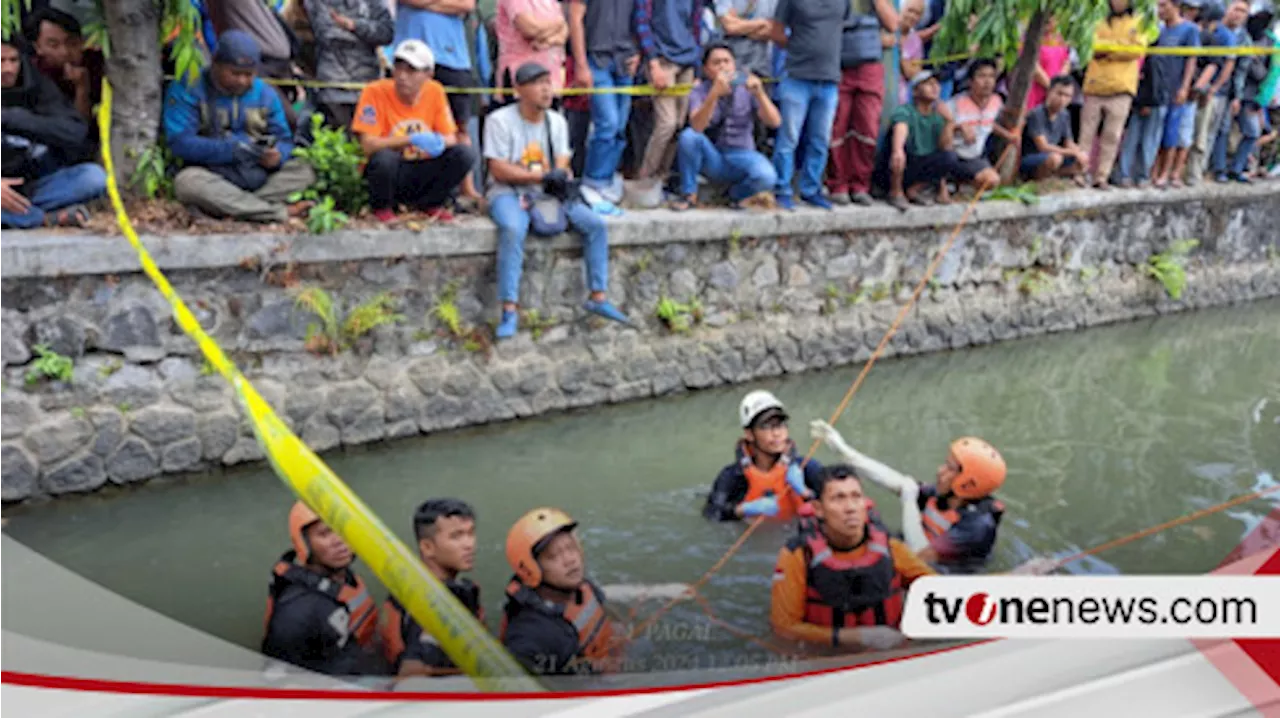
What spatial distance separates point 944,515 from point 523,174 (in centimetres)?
328

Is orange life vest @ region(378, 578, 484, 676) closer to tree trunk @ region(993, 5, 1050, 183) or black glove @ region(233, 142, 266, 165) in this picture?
black glove @ region(233, 142, 266, 165)

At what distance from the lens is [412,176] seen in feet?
19.3

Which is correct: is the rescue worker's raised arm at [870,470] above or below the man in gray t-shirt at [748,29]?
below

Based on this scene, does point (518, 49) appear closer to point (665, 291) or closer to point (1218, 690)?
point (665, 291)

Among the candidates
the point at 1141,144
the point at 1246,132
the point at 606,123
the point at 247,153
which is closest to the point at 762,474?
the point at 606,123

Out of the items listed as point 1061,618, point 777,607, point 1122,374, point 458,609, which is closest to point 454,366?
point 777,607

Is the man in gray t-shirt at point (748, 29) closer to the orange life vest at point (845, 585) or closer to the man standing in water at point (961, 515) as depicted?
the man standing in water at point (961, 515)

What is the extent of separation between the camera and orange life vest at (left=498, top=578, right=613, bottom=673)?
10.3 ft

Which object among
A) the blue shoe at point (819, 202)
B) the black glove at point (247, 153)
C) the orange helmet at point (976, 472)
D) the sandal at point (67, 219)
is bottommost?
the orange helmet at point (976, 472)

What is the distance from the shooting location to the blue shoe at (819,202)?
25.1ft

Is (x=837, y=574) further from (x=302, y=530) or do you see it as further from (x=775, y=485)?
(x=302, y=530)

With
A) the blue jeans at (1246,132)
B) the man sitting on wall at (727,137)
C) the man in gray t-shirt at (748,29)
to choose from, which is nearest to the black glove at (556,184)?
the man sitting on wall at (727,137)

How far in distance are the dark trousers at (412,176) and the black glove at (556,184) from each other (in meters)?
0.50

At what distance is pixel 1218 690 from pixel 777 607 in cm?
218
